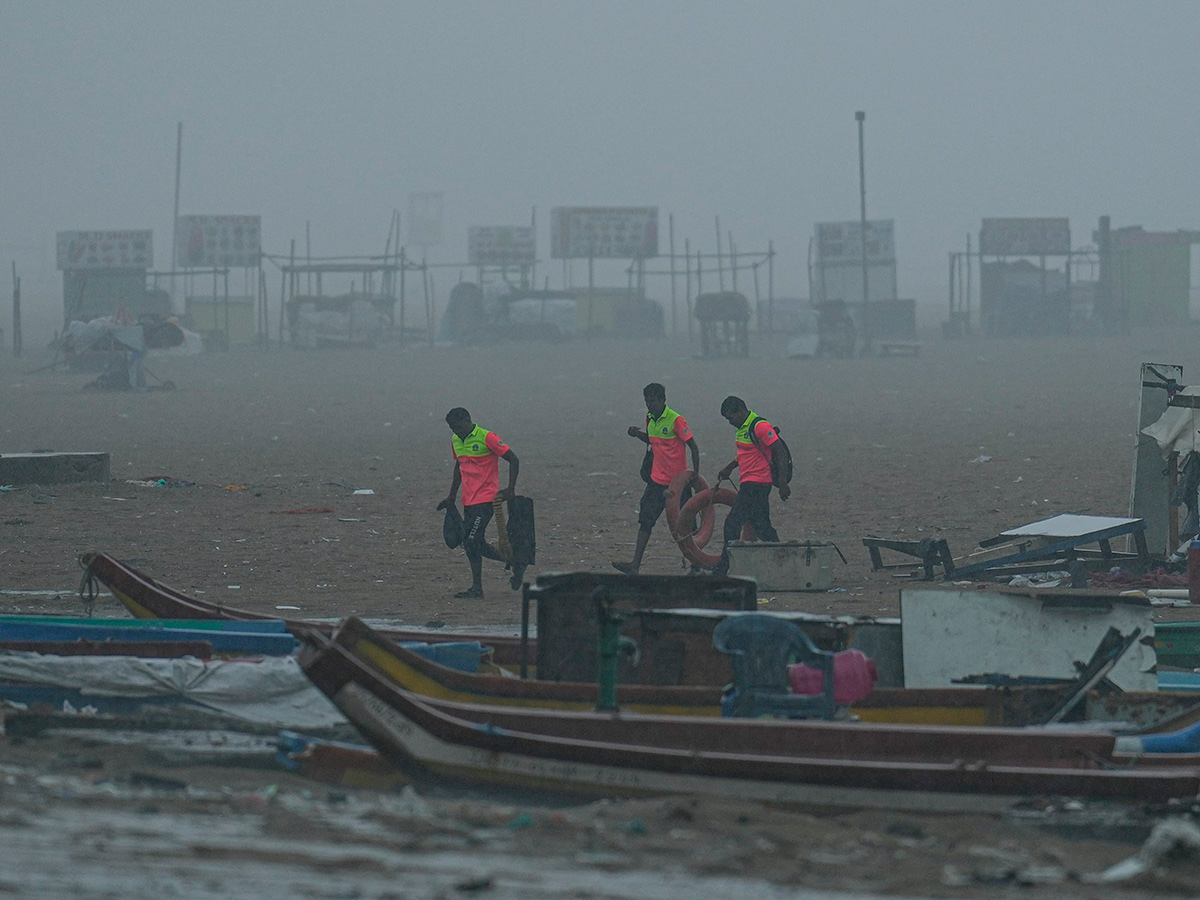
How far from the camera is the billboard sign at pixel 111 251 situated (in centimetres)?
5903

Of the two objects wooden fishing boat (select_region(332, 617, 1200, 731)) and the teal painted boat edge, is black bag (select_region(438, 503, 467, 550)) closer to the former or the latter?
the teal painted boat edge

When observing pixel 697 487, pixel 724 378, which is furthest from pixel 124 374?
pixel 697 487

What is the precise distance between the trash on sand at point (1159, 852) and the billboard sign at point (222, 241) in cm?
6026

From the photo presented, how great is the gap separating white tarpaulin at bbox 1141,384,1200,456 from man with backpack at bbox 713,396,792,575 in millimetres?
2568

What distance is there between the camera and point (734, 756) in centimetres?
520

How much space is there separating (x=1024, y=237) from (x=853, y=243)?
28.7 feet

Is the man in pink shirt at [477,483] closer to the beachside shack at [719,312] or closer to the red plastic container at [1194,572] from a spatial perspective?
the red plastic container at [1194,572]

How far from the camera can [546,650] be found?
22.2 ft

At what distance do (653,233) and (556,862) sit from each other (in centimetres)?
5952

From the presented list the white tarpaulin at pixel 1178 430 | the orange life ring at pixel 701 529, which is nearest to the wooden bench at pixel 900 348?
the white tarpaulin at pixel 1178 430

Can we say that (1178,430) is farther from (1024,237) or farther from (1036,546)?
(1024,237)

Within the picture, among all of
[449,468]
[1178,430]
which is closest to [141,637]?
[1178,430]

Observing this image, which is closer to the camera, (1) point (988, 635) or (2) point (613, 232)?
(1) point (988, 635)

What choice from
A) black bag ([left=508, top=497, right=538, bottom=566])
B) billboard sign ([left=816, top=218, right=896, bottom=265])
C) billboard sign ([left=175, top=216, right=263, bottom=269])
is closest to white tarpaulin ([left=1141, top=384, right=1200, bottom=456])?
black bag ([left=508, top=497, right=538, bottom=566])
